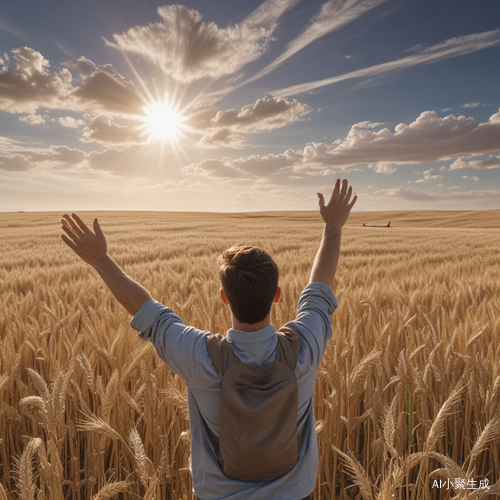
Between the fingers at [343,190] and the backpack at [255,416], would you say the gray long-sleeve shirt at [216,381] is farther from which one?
the fingers at [343,190]

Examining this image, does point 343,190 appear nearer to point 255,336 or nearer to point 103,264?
point 255,336

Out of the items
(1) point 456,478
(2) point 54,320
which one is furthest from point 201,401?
(2) point 54,320

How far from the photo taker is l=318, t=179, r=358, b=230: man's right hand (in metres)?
1.52

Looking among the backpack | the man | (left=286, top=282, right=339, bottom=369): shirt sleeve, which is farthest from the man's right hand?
the backpack

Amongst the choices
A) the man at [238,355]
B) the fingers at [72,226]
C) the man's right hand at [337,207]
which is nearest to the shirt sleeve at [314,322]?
the man at [238,355]

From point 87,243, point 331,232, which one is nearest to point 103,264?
point 87,243

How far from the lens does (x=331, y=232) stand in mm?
1479

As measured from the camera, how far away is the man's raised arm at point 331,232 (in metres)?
1.36

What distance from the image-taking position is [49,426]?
1087mm

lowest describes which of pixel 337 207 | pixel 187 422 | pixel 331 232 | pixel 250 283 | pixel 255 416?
pixel 187 422

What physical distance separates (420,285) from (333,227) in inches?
120

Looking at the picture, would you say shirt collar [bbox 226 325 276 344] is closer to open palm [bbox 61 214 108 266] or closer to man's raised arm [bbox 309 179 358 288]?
man's raised arm [bbox 309 179 358 288]

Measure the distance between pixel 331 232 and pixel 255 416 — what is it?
2.82ft

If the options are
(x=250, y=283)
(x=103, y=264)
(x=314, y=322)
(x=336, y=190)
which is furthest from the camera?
(x=336, y=190)
